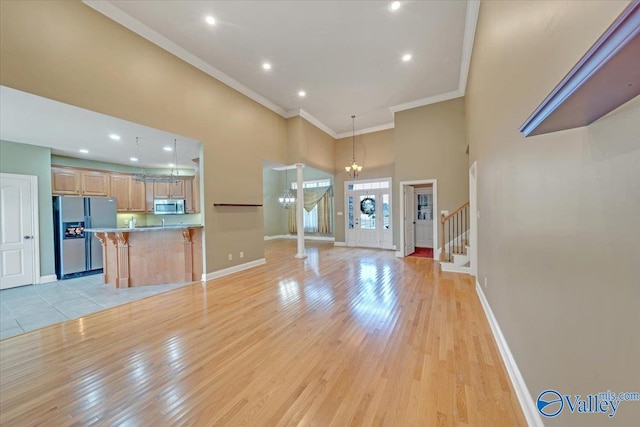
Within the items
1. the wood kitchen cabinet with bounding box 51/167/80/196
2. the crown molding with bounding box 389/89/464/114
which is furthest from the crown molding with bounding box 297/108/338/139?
the wood kitchen cabinet with bounding box 51/167/80/196

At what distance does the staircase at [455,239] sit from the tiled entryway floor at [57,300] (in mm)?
5722

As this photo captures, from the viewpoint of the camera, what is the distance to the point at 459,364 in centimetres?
211

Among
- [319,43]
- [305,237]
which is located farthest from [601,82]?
[305,237]

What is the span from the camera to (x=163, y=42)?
13.1 ft

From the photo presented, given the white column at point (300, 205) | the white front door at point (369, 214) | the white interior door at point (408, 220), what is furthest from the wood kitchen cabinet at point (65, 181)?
the white interior door at point (408, 220)

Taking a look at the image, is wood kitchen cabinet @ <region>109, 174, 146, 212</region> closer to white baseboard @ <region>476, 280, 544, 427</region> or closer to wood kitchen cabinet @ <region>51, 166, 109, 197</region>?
wood kitchen cabinet @ <region>51, 166, 109, 197</region>

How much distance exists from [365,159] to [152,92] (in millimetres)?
6515

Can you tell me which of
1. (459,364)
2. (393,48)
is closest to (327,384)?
(459,364)

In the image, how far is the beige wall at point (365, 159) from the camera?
27.0 ft

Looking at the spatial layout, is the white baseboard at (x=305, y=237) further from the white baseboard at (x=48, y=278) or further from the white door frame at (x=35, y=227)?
the white door frame at (x=35, y=227)

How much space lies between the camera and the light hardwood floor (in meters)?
1.64

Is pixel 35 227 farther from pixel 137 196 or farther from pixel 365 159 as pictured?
pixel 365 159

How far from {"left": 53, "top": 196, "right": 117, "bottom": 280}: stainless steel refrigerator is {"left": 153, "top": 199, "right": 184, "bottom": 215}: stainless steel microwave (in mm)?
1135

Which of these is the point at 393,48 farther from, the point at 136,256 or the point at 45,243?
the point at 45,243
